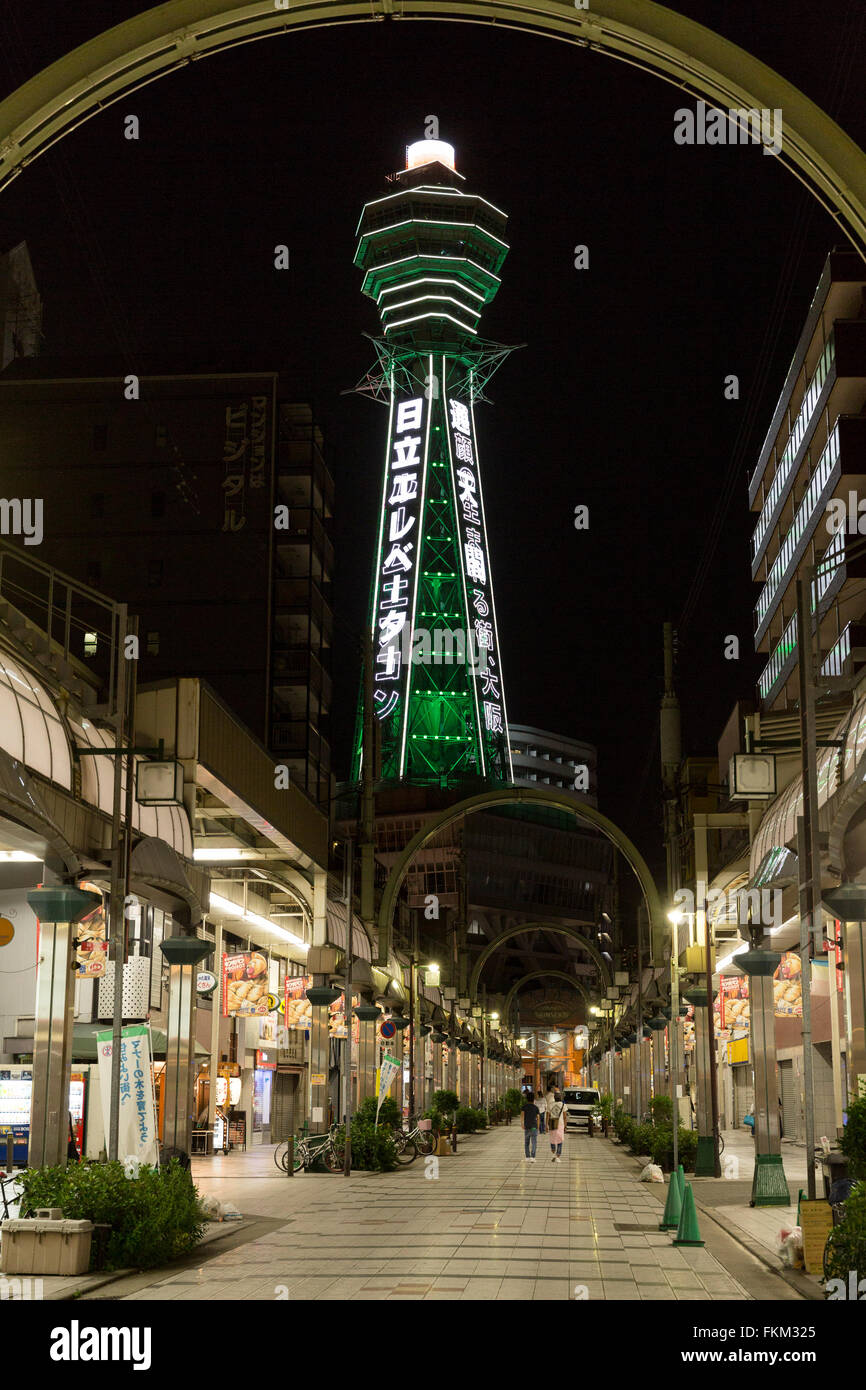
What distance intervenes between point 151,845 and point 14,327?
62.7 meters

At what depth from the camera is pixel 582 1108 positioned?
8419 centimetres

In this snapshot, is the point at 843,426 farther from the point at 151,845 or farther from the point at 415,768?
the point at 415,768

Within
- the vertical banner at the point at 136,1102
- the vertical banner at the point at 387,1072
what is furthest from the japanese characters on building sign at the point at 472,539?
the vertical banner at the point at 136,1102

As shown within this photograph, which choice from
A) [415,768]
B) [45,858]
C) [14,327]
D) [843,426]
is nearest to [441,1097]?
[843,426]

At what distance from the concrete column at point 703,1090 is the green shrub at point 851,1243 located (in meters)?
21.0

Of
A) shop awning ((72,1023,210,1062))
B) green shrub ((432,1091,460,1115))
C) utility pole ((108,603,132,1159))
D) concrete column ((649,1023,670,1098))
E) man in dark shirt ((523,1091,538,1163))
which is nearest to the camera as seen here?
utility pole ((108,603,132,1159))

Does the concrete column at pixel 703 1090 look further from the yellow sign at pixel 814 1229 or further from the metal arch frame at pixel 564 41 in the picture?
the metal arch frame at pixel 564 41

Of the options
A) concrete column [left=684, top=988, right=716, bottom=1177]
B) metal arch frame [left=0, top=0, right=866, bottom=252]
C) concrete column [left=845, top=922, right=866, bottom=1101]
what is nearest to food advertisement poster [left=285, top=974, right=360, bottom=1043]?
concrete column [left=684, top=988, right=716, bottom=1177]

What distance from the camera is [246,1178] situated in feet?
113

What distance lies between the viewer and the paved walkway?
1509 cm

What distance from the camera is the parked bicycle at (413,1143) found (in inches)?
1635

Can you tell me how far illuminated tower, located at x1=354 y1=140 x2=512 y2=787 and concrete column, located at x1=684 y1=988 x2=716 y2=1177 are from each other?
71.9m

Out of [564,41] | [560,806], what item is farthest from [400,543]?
[564,41]

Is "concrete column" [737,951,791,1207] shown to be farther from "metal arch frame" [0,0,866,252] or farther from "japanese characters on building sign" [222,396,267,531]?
"japanese characters on building sign" [222,396,267,531]
